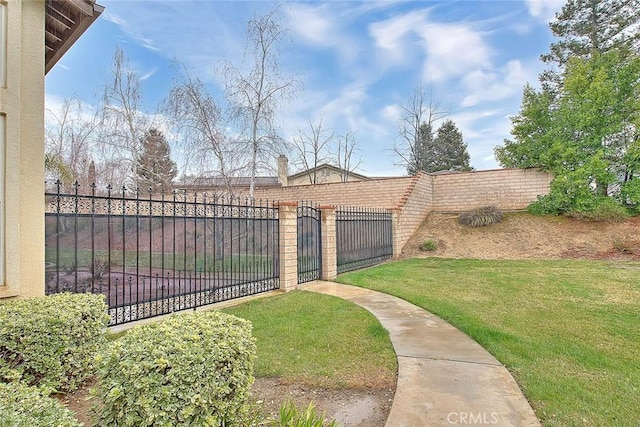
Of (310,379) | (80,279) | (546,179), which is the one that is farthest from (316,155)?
(310,379)

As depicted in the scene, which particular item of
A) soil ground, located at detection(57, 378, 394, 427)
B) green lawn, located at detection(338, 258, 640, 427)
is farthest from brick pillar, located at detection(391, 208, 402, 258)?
soil ground, located at detection(57, 378, 394, 427)

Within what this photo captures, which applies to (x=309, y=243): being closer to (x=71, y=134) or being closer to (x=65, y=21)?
(x=65, y=21)

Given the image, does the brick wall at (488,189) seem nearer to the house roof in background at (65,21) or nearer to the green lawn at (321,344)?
the green lawn at (321,344)

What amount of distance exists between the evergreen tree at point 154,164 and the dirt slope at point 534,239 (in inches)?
374

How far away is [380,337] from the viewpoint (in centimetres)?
432

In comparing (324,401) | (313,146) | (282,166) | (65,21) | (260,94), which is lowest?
(324,401)

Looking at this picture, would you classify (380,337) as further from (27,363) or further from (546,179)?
(546,179)

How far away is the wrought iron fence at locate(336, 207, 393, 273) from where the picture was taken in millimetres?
9648

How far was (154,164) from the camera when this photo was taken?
13594mm

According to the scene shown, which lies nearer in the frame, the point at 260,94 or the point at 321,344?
the point at 321,344

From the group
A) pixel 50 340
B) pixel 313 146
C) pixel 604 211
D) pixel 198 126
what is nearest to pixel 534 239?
pixel 604 211

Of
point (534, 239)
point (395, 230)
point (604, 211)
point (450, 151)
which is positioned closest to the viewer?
point (604, 211)

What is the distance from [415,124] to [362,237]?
1741 centimetres

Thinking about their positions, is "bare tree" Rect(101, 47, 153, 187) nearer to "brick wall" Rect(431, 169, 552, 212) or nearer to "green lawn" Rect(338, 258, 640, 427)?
"green lawn" Rect(338, 258, 640, 427)
